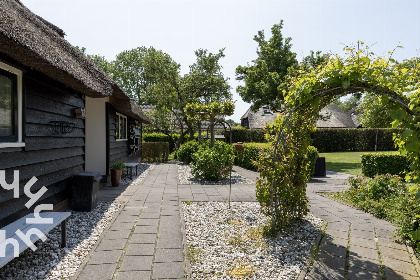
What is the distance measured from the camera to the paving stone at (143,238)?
3576 mm

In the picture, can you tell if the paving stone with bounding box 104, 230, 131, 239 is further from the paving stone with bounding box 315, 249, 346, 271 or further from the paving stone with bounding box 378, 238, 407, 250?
the paving stone with bounding box 378, 238, 407, 250

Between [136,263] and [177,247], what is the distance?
584 millimetres

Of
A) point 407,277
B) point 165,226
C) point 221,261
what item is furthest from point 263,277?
point 165,226

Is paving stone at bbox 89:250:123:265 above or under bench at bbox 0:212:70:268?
under

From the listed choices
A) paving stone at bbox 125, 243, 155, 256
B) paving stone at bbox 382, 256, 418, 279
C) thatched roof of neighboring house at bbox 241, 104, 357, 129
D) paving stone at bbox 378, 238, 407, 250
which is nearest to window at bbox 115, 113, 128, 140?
paving stone at bbox 125, 243, 155, 256

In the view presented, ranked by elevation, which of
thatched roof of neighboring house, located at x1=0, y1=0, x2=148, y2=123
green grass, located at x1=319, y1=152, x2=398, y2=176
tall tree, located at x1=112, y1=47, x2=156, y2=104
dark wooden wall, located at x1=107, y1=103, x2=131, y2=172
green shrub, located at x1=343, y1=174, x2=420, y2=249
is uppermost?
tall tree, located at x1=112, y1=47, x2=156, y2=104

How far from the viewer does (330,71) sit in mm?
2982

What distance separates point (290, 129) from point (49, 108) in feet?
12.2

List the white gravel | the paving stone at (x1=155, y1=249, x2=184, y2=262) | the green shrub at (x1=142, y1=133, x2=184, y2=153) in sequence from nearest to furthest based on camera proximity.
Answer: the white gravel, the paving stone at (x1=155, y1=249, x2=184, y2=262), the green shrub at (x1=142, y1=133, x2=184, y2=153)

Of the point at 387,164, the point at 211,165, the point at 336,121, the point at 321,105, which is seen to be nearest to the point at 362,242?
the point at 321,105

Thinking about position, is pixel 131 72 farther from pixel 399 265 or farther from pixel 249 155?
pixel 399 265

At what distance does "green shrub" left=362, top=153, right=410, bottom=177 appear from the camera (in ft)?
31.0

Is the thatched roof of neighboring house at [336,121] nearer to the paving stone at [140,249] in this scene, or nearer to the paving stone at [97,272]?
the paving stone at [140,249]

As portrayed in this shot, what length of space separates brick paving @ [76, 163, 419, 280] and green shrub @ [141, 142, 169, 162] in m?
9.58
